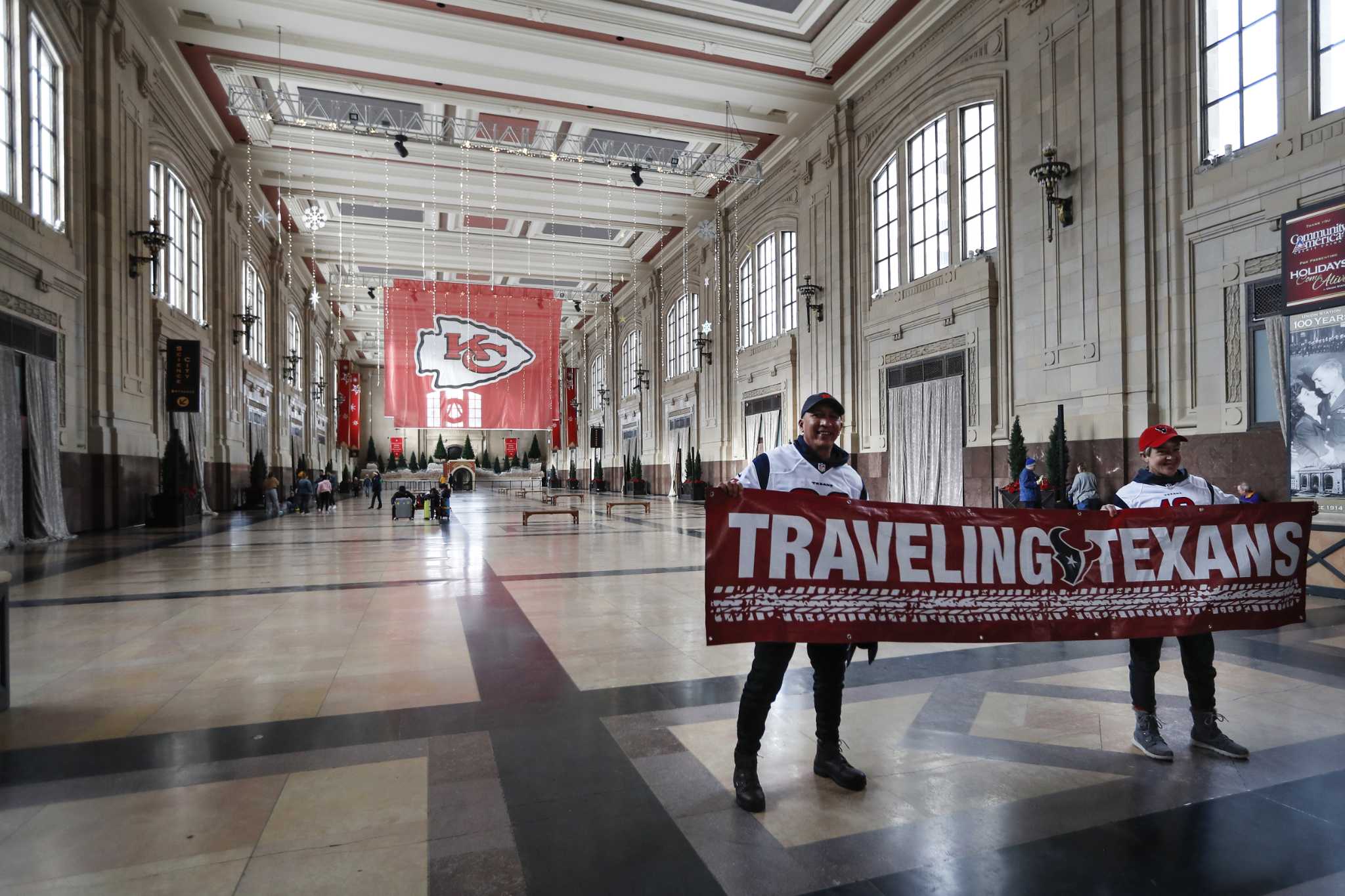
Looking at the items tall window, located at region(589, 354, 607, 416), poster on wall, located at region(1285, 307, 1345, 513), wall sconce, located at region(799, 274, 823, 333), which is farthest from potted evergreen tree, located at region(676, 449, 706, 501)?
poster on wall, located at region(1285, 307, 1345, 513)

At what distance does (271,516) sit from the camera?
18.6 m

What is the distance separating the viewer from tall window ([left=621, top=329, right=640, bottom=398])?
34225mm

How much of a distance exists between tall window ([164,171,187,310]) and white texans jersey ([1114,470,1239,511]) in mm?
19104

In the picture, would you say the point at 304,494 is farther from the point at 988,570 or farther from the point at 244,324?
the point at 988,570

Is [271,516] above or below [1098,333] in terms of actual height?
below

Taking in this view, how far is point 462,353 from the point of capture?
15.3m

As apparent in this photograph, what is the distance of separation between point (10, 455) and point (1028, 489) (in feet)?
49.9

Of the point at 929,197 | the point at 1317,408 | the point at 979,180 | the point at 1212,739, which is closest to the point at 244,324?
the point at 929,197

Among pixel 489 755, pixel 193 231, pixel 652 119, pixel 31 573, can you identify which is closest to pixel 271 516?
pixel 193 231

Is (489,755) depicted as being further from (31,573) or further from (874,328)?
(874,328)

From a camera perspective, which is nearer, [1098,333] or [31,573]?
[31,573]

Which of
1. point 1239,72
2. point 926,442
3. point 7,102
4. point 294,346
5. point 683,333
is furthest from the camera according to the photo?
point 294,346

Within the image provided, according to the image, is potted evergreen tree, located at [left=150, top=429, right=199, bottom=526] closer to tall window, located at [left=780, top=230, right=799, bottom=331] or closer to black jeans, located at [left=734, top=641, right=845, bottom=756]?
tall window, located at [left=780, top=230, right=799, bottom=331]

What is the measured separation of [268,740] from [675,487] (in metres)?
25.0
